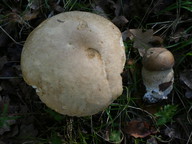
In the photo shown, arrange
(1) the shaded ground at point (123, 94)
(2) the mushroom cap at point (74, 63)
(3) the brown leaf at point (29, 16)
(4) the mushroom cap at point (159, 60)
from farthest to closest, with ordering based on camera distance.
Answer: (3) the brown leaf at point (29, 16)
(1) the shaded ground at point (123, 94)
(4) the mushroom cap at point (159, 60)
(2) the mushroom cap at point (74, 63)

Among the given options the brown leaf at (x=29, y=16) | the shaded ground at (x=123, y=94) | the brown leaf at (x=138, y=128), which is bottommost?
the brown leaf at (x=138, y=128)

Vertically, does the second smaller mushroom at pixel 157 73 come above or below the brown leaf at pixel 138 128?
above

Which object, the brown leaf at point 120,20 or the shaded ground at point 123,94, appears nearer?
the shaded ground at point 123,94

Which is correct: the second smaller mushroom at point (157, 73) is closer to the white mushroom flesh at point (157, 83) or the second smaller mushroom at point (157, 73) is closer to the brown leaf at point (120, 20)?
the white mushroom flesh at point (157, 83)

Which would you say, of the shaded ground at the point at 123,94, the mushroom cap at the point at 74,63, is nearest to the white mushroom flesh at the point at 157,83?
the shaded ground at the point at 123,94

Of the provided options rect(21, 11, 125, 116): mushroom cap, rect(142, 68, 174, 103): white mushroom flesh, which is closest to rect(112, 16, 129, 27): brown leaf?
rect(142, 68, 174, 103): white mushroom flesh

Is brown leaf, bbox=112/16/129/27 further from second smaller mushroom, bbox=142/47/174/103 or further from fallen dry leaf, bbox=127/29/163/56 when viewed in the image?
second smaller mushroom, bbox=142/47/174/103

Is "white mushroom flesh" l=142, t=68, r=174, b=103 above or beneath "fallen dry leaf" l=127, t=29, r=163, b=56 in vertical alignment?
beneath
